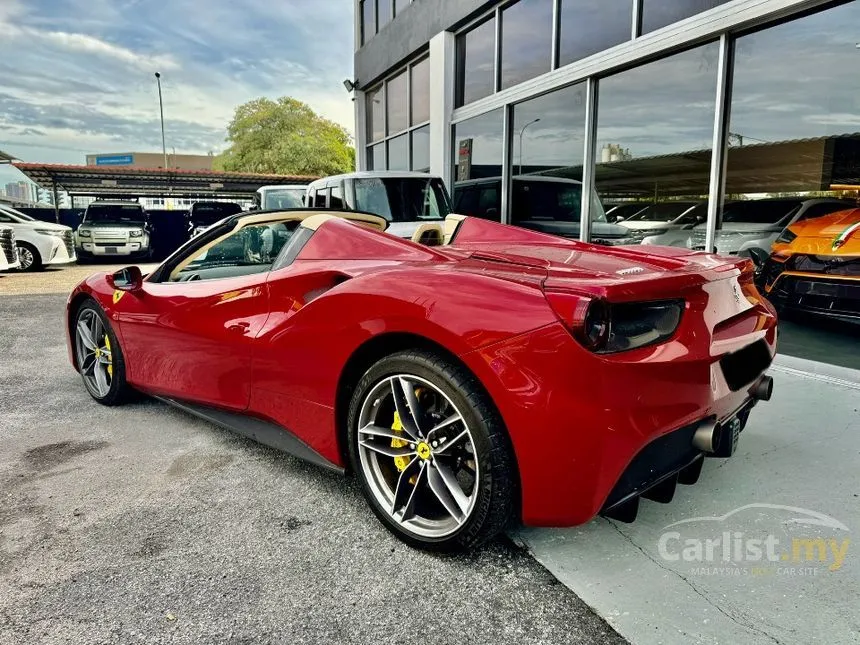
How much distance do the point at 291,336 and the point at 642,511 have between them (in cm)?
155

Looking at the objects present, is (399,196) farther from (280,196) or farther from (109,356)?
(109,356)

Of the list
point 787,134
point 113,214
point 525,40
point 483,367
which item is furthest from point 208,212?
point 483,367

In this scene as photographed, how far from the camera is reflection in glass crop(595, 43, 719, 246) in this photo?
530 centimetres

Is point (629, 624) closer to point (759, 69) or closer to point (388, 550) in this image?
point (388, 550)

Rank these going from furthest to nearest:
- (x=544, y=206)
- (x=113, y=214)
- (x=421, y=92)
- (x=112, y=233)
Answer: (x=113, y=214)
(x=112, y=233)
(x=421, y=92)
(x=544, y=206)

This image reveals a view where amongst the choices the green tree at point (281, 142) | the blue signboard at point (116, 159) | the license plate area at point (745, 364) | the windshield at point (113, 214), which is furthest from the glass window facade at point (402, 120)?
the blue signboard at point (116, 159)

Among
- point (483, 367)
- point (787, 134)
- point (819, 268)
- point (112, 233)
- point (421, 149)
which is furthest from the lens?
point (112, 233)

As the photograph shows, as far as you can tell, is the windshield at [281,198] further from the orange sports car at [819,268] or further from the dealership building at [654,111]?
the orange sports car at [819,268]

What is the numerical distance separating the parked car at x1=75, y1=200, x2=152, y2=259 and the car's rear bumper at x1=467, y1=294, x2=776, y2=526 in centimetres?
1773

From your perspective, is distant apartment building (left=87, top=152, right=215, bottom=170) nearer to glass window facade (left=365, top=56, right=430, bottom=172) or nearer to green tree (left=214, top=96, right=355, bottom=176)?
green tree (left=214, top=96, right=355, bottom=176)

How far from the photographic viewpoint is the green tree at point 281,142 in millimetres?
41812

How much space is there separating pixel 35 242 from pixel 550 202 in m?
12.3

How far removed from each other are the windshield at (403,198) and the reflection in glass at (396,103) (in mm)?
3861

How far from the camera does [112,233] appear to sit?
54.9ft
